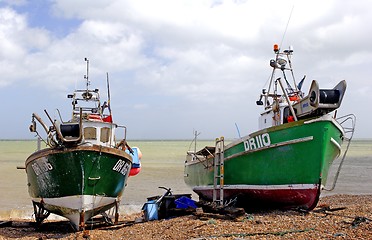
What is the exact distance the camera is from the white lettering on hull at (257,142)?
1085 cm

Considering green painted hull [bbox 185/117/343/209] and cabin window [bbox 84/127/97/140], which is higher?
cabin window [bbox 84/127/97/140]

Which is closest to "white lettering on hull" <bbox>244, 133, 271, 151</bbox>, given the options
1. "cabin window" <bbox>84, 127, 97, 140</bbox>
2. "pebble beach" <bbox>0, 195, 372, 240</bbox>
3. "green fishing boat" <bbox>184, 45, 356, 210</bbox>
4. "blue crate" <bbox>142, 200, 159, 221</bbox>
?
"green fishing boat" <bbox>184, 45, 356, 210</bbox>

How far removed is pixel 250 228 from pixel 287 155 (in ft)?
Answer: 8.72

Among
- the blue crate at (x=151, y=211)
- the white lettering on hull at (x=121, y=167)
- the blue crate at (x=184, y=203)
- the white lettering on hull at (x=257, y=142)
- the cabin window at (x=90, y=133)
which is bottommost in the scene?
the blue crate at (x=151, y=211)

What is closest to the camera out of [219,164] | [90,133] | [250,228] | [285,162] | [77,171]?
[250,228]

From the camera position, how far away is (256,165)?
11227 mm

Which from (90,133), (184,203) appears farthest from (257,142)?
(90,133)

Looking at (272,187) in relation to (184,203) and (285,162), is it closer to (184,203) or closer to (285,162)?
(285,162)

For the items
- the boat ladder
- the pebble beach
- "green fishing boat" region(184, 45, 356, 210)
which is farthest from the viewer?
the boat ladder

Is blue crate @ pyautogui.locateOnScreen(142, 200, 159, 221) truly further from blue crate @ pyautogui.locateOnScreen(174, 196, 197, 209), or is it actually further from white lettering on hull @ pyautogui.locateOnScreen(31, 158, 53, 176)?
white lettering on hull @ pyautogui.locateOnScreen(31, 158, 53, 176)

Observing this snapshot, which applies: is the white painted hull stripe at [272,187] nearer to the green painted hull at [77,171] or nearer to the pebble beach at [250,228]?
the pebble beach at [250,228]

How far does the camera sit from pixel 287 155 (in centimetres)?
1052

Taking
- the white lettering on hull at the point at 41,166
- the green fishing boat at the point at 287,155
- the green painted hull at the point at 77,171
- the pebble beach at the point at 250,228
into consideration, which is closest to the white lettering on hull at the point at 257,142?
the green fishing boat at the point at 287,155

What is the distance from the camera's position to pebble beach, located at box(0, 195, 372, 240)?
790 centimetres
